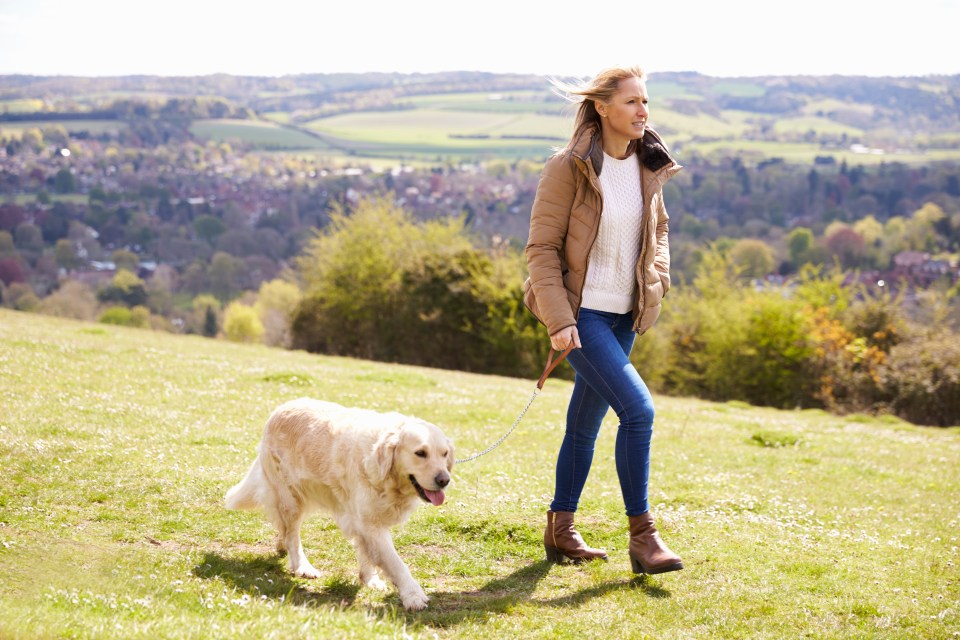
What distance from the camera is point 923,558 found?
818 cm

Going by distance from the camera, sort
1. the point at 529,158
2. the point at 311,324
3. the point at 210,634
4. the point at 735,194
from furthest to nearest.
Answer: the point at 529,158 → the point at 735,194 → the point at 311,324 → the point at 210,634

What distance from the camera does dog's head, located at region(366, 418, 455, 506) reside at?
602cm

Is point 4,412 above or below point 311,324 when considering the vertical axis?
above

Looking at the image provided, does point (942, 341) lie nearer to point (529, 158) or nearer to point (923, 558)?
point (923, 558)

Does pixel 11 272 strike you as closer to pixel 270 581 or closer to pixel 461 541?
pixel 461 541

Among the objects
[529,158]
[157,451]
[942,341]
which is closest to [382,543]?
[157,451]

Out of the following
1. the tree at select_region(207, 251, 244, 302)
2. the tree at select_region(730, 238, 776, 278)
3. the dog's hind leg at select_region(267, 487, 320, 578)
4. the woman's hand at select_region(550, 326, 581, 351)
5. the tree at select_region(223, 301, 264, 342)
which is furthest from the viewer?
the tree at select_region(207, 251, 244, 302)

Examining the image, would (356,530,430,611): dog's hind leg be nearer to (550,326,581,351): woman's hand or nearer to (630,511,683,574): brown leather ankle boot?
(630,511,683,574): brown leather ankle boot

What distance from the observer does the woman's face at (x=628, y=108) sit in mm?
6629

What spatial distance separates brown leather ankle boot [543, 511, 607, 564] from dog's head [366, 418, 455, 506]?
1606mm

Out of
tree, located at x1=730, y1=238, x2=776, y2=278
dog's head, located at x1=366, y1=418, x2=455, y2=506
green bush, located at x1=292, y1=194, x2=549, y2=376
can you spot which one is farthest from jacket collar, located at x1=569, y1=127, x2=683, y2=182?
tree, located at x1=730, y1=238, x2=776, y2=278

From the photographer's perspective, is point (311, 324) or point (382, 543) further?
point (311, 324)

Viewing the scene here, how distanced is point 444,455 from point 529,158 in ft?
589

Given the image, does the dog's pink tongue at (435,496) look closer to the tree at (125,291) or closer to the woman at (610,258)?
the woman at (610,258)
